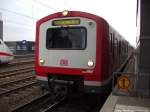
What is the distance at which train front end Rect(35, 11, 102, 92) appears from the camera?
841 centimetres

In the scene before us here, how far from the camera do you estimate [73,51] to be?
342 inches

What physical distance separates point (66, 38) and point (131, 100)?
8.47 ft

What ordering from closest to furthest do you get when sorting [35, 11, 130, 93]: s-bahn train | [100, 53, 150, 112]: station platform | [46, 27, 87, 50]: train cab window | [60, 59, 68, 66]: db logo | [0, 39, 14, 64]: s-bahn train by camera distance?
1. [100, 53, 150, 112]: station platform
2. [35, 11, 130, 93]: s-bahn train
3. [46, 27, 87, 50]: train cab window
4. [60, 59, 68, 66]: db logo
5. [0, 39, 14, 64]: s-bahn train

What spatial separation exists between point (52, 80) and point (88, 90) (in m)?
1.26

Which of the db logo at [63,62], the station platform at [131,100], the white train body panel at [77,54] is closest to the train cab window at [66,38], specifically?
the white train body panel at [77,54]

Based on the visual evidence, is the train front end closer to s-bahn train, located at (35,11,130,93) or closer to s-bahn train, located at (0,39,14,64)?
s-bahn train, located at (35,11,130,93)

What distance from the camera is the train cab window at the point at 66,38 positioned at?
8.67 metres

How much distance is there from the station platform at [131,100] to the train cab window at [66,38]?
1.77 m

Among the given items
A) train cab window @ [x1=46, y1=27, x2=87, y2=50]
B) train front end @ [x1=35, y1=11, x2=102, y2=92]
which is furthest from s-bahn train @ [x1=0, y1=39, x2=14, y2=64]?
train cab window @ [x1=46, y1=27, x2=87, y2=50]

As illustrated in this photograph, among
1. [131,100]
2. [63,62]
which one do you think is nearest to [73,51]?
[63,62]

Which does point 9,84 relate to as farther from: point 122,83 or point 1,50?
point 1,50

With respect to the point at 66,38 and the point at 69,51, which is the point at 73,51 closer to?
the point at 69,51

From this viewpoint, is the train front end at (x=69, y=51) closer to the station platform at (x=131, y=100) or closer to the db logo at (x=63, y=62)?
the db logo at (x=63, y=62)

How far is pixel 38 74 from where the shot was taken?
951 centimetres
